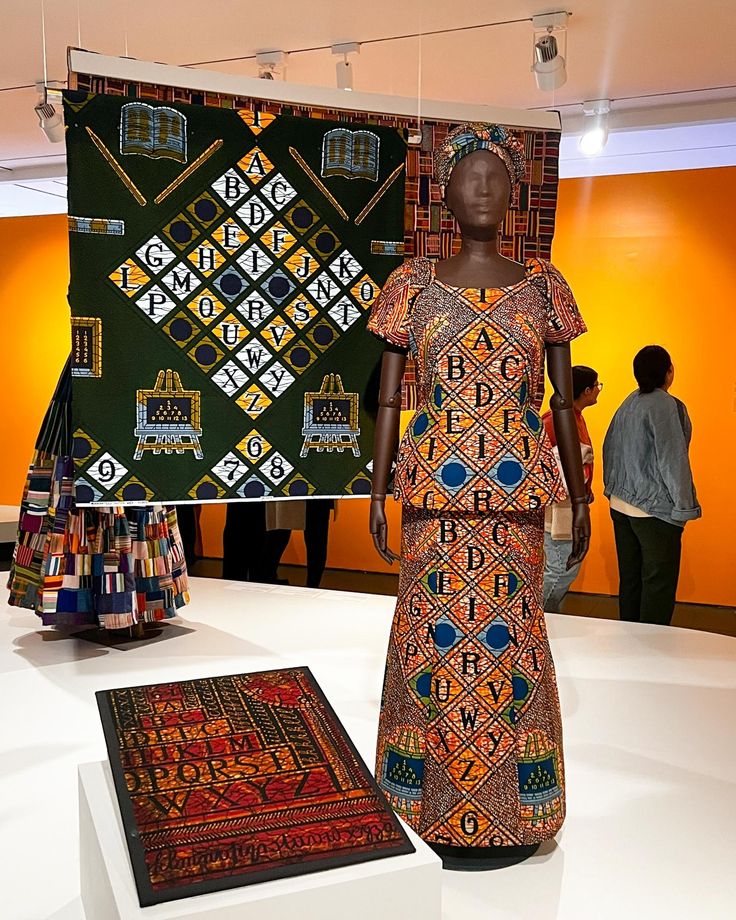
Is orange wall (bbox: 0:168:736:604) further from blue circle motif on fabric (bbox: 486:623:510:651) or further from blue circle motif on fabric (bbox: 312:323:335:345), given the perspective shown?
blue circle motif on fabric (bbox: 486:623:510:651)

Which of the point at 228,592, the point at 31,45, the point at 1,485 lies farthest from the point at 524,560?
the point at 1,485

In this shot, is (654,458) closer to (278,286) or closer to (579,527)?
(579,527)

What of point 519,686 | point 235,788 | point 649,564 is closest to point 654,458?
point 649,564

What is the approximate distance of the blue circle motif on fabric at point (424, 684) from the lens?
2389mm

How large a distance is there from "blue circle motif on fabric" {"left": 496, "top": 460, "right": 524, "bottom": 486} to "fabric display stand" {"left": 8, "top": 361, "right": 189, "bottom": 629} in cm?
212

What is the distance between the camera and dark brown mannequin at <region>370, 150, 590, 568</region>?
2332 millimetres

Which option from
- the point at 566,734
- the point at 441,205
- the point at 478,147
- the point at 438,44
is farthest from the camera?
the point at 438,44

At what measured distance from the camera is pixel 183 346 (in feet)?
9.36

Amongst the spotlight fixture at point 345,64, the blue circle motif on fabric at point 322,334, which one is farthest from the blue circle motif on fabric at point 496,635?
the spotlight fixture at point 345,64

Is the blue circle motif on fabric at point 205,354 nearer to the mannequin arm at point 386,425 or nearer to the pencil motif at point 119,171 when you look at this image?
the pencil motif at point 119,171

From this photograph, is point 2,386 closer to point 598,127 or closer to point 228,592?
point 228,592

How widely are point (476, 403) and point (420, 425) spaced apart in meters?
0.16

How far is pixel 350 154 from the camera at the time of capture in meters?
2.98

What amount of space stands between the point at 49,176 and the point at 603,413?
4.49 metres
